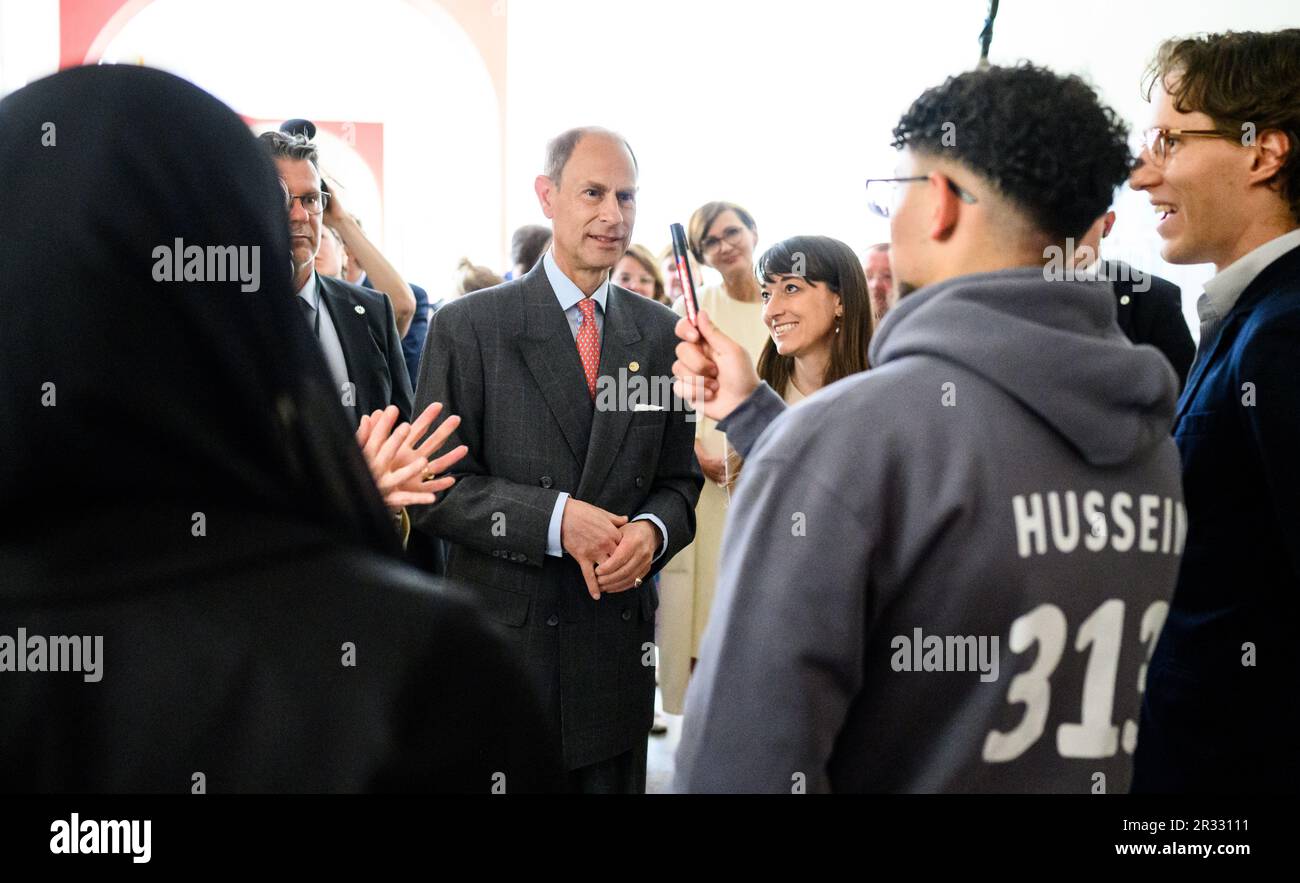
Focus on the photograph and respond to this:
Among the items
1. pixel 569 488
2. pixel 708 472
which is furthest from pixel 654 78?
pixel 569 488

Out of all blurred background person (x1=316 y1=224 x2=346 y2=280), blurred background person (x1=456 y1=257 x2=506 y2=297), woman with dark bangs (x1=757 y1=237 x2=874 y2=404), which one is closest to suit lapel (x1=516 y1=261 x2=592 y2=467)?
woman with dark bangs (x1=757 y1=237 x2=874 y2=404)

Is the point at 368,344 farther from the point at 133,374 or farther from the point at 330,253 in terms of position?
the point at 133,374

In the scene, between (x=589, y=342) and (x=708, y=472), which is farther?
(x=708, y=472)

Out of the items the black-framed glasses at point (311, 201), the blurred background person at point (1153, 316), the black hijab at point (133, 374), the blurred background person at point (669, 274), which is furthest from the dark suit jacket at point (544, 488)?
the blurred background person at point (669, 274)

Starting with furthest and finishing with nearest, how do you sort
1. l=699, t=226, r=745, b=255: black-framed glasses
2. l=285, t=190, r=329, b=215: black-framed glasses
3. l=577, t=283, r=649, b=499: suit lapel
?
l=699, t=226, r=745, b=255: black-framed glasses, l=285, t=190, r=329, b=215: black-framed glasses, l=577, t=283, r=649, b=499: suit lapel

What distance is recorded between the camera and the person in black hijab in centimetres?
73

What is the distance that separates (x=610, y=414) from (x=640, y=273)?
2.39 metres

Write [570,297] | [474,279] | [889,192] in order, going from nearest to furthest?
[889,192] → [570,297] → [474,279]

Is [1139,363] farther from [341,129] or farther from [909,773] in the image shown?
[341,129]

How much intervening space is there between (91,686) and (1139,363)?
3.20 feet

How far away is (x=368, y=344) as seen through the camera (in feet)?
8.02

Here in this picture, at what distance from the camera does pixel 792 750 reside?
1.04 meters

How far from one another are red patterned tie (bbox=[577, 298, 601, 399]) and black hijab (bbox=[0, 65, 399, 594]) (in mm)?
1463

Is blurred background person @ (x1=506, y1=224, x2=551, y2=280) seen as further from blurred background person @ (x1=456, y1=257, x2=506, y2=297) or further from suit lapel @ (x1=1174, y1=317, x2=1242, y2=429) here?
suit lapel @ (x1=1174, y1=317, x2=1242, y2=429)
